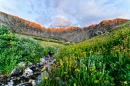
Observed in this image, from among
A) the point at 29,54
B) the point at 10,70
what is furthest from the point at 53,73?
the point at 29,54

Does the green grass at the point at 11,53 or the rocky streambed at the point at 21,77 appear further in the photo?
the green grass at the point at 11,53

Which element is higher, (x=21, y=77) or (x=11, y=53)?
(x=11, y=53)

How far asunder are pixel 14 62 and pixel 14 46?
1.62 meters

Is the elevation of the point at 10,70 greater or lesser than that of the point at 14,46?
lesser

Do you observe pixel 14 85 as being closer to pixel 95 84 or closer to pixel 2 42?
pixel 95 84

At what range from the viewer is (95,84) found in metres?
4.40

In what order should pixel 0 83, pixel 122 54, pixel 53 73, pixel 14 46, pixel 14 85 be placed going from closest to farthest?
1. pixel 122 54
2. pixel 53 73
3. pixel 14 85
4. pixel 0 83
5. pixel 14 46

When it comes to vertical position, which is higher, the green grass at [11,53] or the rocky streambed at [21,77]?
the green grass at [11,53]

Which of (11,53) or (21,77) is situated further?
(11,53)

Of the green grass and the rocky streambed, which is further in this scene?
the green grass

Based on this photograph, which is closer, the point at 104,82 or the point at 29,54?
the point at 104,82

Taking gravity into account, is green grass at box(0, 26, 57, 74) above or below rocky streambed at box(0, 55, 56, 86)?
above

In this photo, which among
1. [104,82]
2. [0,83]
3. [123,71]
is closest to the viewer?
[104,82]

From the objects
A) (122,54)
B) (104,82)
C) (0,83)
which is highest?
(122,54)
